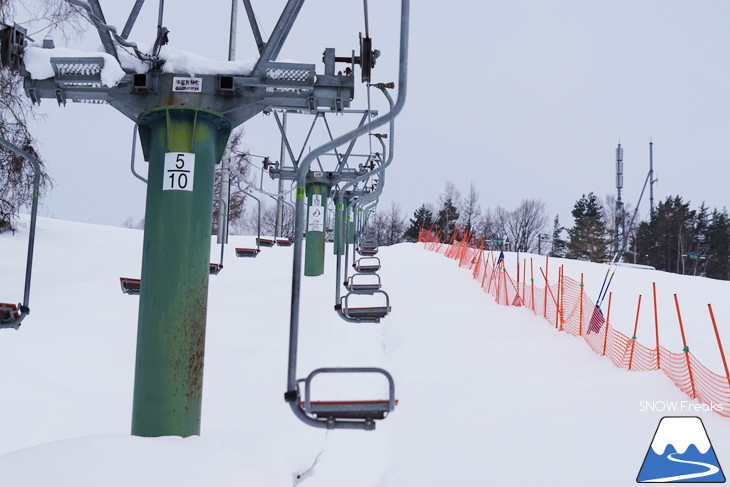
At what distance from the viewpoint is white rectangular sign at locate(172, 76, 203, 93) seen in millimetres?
3896

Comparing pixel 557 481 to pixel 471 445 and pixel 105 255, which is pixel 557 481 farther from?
pixel 105 255

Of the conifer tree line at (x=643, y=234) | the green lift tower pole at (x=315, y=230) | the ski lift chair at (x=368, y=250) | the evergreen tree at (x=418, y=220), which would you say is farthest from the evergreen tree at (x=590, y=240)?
the green lift tower pole at (x=315, y=230)

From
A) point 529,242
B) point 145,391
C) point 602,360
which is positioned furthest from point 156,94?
point 529,242

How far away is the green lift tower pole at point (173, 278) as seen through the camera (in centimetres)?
377

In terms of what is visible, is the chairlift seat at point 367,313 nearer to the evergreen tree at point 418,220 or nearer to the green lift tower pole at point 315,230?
the green lift tower pole at point 315,230

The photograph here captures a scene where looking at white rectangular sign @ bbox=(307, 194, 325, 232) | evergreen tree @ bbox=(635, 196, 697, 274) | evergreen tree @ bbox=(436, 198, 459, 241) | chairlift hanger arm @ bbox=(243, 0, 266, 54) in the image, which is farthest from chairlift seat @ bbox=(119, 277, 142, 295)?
evergreen tree @ bbox=(436, 198, 459, 241)

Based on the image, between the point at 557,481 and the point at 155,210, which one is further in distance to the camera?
the point at 155,210

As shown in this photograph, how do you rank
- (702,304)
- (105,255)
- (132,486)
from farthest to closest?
(105,255) → (702,304) → (132,486)

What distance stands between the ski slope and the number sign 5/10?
1.70 metres

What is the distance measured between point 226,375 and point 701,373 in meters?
5.37

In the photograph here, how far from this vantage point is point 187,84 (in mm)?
3906

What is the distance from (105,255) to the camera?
597 inches

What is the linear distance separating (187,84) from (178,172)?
2.14 ft

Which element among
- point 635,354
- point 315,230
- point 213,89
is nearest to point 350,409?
point 213,89
